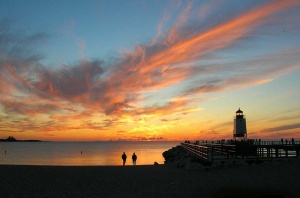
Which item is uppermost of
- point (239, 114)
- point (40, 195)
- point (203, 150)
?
point (239, 114)

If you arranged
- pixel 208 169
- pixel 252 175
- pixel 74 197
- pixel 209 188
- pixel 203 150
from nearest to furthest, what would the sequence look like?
pixel 74 197, pixel 209 188, pixel 252 175, pixel 208 169, pixel 203 150

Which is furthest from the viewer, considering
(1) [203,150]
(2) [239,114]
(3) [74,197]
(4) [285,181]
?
(2) [239,114]

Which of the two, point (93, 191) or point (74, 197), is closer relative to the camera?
point (74, 197)

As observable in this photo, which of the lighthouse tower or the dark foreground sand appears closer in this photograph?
the dark foreground sand

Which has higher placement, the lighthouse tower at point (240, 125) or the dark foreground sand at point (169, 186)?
the lighthouse tower at point (240, 125)

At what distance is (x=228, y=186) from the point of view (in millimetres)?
16109

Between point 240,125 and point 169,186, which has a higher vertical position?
point 240,125

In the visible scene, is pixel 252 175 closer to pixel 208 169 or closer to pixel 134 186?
pixel 208 169

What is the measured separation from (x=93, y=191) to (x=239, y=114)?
51.5m

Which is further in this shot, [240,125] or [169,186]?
[240,125]

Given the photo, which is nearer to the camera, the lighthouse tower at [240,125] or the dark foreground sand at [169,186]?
the dark foreground sand at [169,186]

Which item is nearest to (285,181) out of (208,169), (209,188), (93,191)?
(209,188)

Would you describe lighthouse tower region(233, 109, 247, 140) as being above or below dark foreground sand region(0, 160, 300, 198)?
above

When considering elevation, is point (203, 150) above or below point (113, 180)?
above
